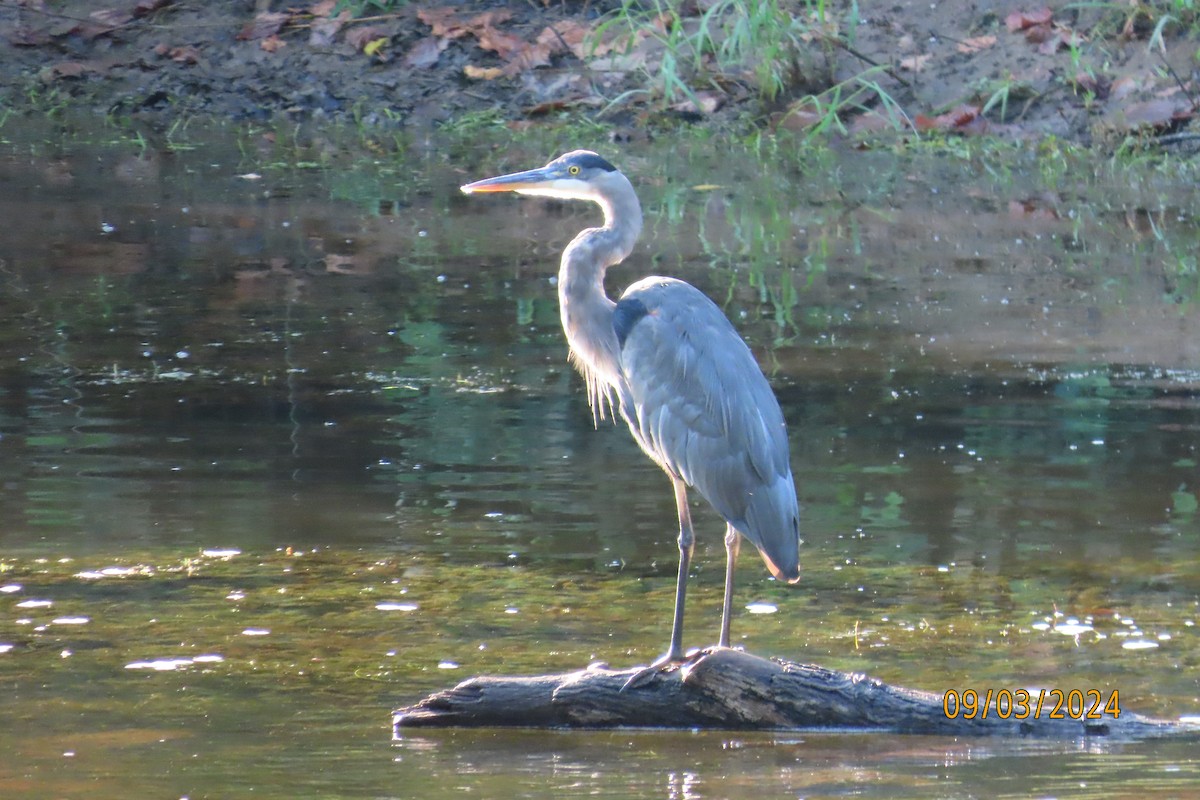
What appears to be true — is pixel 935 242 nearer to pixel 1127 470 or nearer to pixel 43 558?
pixel 1127 470

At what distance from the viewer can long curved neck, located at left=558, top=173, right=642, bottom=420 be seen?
5828 mm

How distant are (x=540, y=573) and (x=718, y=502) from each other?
88cm

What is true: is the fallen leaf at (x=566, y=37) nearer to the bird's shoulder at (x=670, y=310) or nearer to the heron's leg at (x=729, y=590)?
the bird's shoulder at (x=670, y=310)

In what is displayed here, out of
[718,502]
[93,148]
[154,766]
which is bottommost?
[154,766]

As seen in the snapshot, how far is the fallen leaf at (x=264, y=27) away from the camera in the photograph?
16500 millimetres

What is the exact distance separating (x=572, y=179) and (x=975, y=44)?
9.79 m

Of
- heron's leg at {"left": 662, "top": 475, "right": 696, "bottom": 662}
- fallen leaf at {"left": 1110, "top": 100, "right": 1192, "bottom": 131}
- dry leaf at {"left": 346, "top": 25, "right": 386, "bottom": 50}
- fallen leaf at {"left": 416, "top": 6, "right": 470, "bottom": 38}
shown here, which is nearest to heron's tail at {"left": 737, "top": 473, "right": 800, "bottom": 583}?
heron's leg at {"left": 662, "top": 475, "right": 696, "bottom": 662}

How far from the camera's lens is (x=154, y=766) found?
4.28 metres

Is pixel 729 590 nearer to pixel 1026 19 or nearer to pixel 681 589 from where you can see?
pixel 681 589

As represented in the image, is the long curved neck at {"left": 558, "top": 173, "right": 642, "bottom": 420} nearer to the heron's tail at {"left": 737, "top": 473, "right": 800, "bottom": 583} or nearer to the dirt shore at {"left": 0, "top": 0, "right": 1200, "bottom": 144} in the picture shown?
the heron's tail at {"left": 737, "top": 473, "right": 800, "bottom": 583}

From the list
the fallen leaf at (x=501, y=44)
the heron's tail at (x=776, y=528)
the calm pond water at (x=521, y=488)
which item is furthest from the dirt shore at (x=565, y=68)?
the heron's tail at (x=776, y=528)

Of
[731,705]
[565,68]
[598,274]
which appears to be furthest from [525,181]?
[565,68]

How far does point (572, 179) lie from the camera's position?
19.4 ft

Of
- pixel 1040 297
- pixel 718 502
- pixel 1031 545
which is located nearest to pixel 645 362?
pixel 718 502
